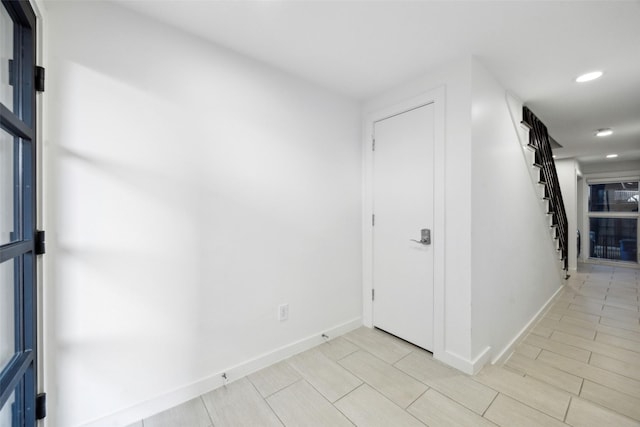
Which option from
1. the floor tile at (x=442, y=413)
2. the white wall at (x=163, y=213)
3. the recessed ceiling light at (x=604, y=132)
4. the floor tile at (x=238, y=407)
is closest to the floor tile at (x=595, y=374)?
the floor tile at (x=442, y=413)

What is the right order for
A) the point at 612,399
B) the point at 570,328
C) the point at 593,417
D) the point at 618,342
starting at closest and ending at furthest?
the point at 593,417
the point at 612,399
the point at 618,342
the point at 570,328

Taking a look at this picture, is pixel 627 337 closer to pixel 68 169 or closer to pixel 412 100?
pixel 412 100

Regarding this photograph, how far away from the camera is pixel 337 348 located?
2191 millimetres

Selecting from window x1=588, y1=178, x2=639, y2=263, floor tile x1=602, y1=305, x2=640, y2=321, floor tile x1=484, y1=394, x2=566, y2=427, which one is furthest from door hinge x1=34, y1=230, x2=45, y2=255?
window x1=588, y1=178, x2=639, y2=263

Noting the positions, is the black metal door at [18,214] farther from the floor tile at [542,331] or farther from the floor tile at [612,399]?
the floor tile at [542,331]

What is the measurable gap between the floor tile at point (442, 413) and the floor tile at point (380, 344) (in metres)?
0.43

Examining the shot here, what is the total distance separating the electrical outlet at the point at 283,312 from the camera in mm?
2022

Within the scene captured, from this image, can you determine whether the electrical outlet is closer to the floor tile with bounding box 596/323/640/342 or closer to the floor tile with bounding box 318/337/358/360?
the floor tile with bounding box 318/337/358/360

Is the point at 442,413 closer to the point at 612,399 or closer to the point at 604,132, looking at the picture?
the point at 612,399

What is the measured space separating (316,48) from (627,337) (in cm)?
388

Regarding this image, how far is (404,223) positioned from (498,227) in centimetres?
76

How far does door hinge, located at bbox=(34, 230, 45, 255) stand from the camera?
44.6 inches

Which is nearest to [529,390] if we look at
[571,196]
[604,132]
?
[604,132]

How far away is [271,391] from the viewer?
1662 mm
